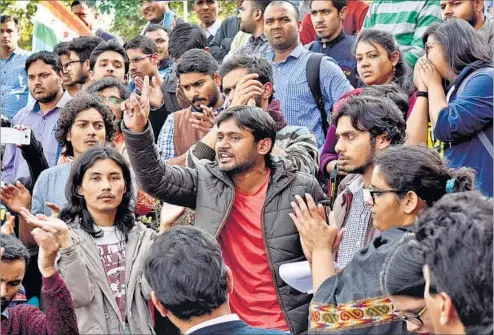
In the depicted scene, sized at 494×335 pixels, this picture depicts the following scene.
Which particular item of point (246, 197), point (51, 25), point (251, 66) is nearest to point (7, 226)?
point (246, 197)

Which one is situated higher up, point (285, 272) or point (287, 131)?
point (287, 131)

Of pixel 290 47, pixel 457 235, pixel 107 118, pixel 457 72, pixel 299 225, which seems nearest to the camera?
pixel 457 235

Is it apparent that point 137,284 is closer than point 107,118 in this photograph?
Yes

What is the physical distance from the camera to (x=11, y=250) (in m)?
5.77

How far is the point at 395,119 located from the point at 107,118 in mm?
2354

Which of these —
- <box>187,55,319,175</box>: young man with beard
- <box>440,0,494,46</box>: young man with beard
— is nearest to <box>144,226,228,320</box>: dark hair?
<box>187,55,319,175</box>: young man with beard

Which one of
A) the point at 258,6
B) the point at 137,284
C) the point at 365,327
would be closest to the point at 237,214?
the point at 137,284

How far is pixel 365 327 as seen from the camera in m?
4.31

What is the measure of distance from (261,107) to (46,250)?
2043mm

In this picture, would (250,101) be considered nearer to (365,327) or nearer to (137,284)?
(137,284)

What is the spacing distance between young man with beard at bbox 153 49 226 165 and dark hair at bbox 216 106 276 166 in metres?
1.60

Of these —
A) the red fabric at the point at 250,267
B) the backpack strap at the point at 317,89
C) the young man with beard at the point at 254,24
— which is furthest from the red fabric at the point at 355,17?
the red fabric at the point at 250,267

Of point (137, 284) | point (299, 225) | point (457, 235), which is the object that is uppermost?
point (457, 235)

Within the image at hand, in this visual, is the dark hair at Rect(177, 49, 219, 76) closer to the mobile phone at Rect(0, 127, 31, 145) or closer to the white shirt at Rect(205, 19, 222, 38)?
the mobile phone at Rect(0, 127, 31, 145)
